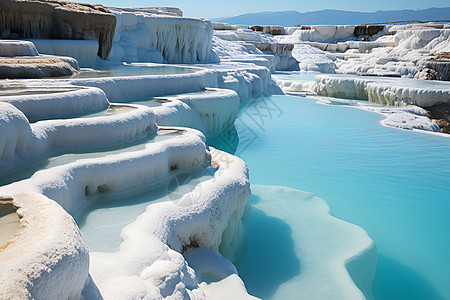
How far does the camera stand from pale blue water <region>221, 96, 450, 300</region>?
14.2 feet

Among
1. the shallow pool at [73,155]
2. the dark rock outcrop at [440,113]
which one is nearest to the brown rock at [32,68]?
the shallow pool at [73,155]

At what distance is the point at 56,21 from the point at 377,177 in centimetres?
775

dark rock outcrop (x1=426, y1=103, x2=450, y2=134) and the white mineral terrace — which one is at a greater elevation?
the white mineral terrace

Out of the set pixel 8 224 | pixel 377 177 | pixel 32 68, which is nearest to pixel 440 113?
pixel 377 177

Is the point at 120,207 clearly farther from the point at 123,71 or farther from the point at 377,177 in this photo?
the point at 123,71

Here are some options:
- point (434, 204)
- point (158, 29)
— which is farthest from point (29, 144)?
point (158, 29)

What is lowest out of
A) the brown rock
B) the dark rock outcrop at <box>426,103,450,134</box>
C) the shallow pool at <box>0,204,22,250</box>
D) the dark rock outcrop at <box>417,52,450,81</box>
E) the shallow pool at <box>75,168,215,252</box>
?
the dark rock outcrop at <box>426,103,450,134</box>

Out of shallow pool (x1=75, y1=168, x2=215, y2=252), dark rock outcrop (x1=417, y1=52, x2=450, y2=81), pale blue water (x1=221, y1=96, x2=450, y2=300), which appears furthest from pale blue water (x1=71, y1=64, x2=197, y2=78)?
dark rock outcrop (x1=417, y1=52, x2=450, y2=81)

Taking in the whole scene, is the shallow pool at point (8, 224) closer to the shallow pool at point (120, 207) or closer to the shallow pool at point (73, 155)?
the shallow pool at point (120, 207)

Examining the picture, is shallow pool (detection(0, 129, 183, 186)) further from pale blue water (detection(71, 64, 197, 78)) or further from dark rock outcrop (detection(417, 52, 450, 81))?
dark rock outcrop (detection(417, 52, 450, 81))

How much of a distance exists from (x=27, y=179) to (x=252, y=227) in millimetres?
2596

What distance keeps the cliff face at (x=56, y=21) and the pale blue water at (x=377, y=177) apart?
417 cm

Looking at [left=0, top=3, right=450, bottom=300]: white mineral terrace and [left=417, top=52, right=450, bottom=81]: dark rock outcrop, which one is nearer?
[left=0, top=3, right=450, bottom=300]: white mineral terrace

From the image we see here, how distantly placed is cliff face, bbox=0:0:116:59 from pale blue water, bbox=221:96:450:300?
13.7 feet
